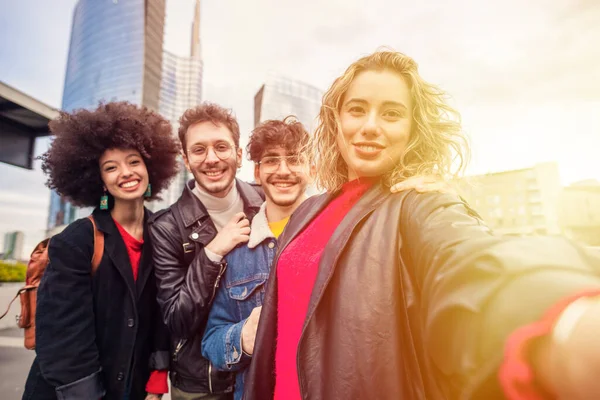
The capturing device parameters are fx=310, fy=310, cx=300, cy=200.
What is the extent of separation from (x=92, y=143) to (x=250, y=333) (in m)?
1.94

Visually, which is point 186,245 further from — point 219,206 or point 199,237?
point 219,206

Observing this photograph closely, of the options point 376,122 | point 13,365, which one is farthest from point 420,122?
point 13,365

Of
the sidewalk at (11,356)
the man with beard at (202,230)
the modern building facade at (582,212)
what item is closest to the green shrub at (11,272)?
the sidewalk at (11,356)

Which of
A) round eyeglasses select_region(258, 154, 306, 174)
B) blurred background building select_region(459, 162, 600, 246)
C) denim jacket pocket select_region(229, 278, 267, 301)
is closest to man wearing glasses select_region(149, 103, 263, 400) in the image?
denim jacket pocket select_region(229, 278, 267, 301)

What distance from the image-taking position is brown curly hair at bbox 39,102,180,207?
237 centimetres

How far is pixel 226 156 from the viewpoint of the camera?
223 cm

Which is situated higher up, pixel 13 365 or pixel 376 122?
pixel 376 122

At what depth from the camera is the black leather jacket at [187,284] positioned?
173cm

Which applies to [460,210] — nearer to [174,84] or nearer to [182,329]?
[182,329]

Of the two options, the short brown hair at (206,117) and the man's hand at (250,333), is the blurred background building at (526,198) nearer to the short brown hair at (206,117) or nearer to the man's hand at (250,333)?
the short brown hair at (206,117)

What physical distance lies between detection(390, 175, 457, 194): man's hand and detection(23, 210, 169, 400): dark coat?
1768 mm

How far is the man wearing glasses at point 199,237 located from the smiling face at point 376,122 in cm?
103

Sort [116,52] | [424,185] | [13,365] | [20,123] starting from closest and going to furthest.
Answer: [424,185]
[13,365]
[20,123]
[116,52]

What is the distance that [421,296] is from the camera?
2.52 ft
